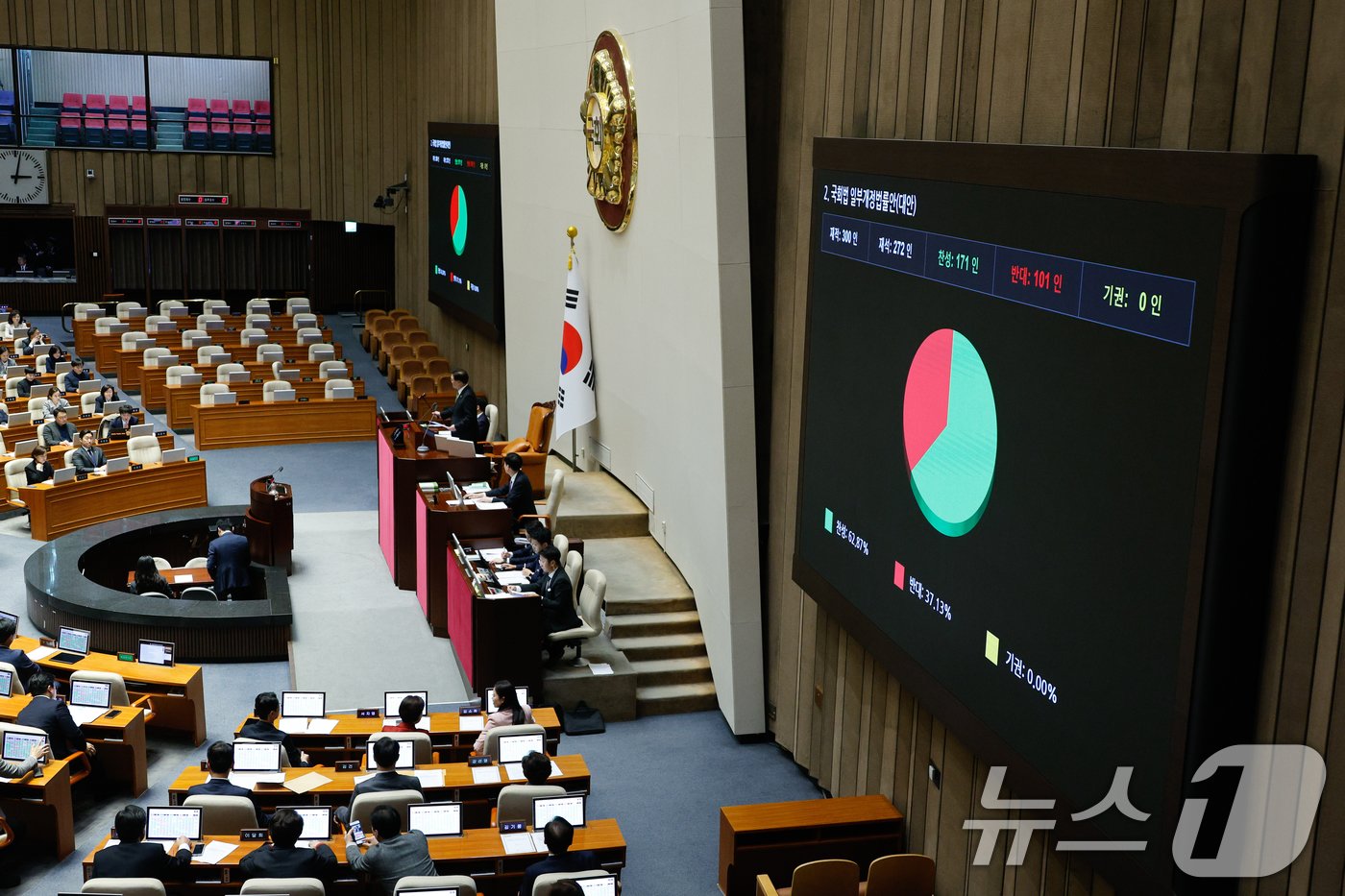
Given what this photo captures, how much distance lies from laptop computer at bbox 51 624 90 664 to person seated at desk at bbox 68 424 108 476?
5056mm

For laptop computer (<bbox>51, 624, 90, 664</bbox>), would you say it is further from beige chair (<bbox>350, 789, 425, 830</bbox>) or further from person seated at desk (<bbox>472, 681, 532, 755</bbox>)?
beige chair (<bbox>350, 789, 425, 830</bbox>)

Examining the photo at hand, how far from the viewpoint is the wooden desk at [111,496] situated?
14.3 m

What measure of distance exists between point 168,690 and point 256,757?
6.21ft

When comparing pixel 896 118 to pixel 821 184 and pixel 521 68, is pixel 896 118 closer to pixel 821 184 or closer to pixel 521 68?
pixel 821 184

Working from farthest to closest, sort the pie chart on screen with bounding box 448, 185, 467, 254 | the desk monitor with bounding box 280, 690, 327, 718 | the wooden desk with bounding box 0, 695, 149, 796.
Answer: the pie chart on screen with bounding box 448, 185, 467, 254 < the desk monitor with bounding box 280, 690, 327, 718 < the wooden desk with bounding box 0, 695, 149, 796

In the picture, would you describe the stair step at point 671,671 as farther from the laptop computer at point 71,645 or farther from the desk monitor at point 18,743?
the desk monitor at point 18,743

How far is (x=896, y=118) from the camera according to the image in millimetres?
7555

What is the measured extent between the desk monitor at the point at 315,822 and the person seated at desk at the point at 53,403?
34.6ft

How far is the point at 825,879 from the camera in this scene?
691 centimetres

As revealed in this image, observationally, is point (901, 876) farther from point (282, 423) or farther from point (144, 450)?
point (282, 423)

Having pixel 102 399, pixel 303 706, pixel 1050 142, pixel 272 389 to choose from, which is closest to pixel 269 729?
pixel 303 706

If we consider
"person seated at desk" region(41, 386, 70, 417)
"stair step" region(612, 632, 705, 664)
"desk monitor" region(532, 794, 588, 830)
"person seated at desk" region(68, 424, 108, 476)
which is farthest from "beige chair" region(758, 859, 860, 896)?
"person seated at desk" region(41, 386, 70, 417)

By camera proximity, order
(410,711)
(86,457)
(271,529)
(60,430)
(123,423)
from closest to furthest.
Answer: (410,711)
(271,529)
(86,457)
(60,430)
(123,423)

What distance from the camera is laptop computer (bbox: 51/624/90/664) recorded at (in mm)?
10133
